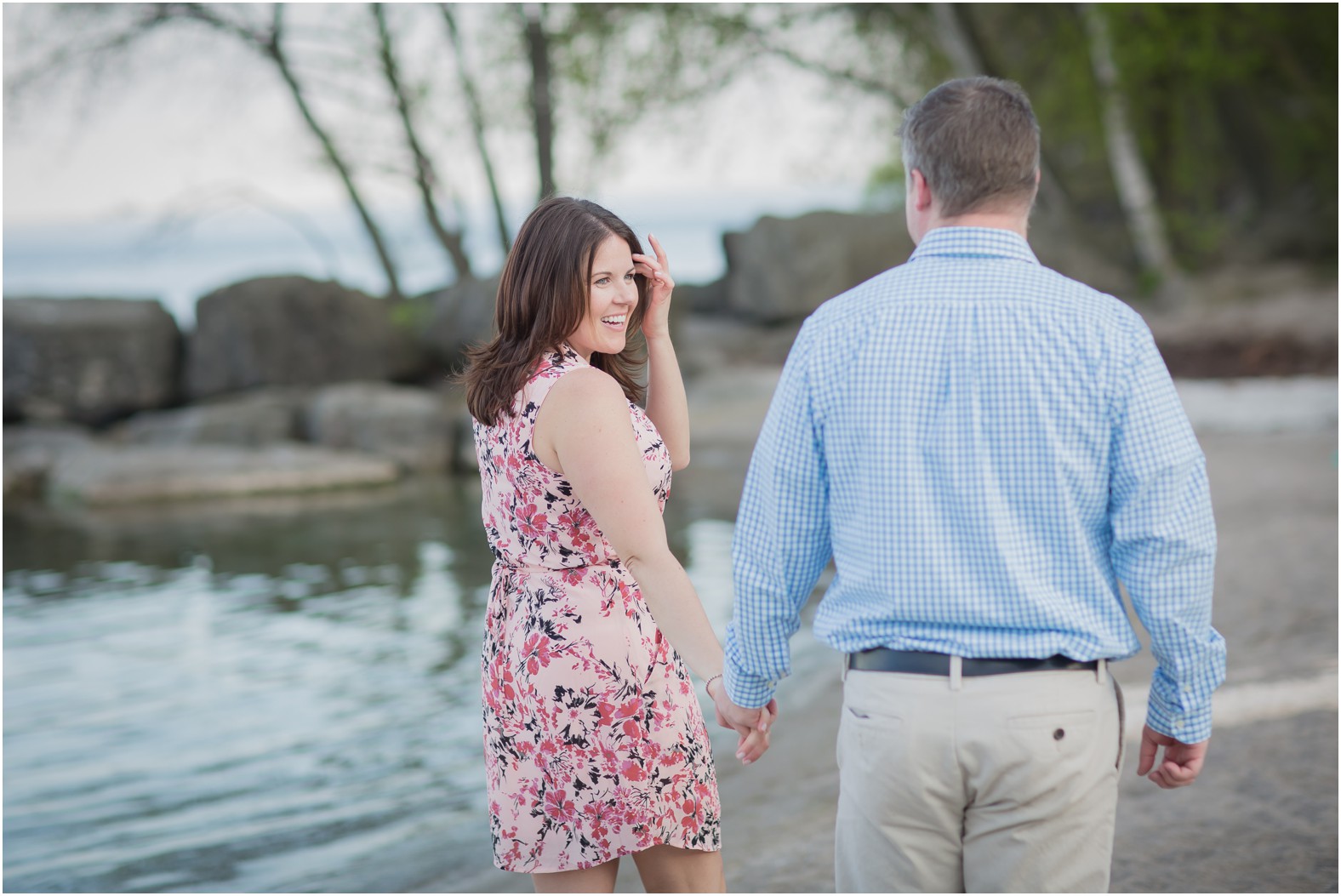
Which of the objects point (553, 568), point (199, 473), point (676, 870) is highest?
point (553, 568)

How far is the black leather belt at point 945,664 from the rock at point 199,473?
10921 mm

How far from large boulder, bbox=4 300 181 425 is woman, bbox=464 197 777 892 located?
46.4ft

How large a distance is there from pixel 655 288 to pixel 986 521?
0.98 meters

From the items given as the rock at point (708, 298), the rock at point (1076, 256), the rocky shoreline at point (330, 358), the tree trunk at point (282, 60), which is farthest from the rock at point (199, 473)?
the rock at point (1076, 256)

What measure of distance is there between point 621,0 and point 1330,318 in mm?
8307

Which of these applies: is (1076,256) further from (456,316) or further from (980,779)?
(980,779)

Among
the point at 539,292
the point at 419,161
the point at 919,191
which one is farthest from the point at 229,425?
the point at 919,191

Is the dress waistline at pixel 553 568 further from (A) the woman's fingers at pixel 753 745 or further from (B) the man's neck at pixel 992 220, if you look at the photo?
(B) the man's neck at pixel 992 220

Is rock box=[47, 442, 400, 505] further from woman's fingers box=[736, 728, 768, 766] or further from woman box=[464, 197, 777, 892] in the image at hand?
woman's fingers box=[736, 728, 768, 766]

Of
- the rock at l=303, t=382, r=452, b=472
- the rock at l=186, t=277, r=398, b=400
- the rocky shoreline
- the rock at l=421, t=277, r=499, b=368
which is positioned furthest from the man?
the rock at l=186, t=277, r=398, b=400

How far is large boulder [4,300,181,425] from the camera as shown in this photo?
14789 mm

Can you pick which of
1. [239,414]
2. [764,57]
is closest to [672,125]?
[764,57]

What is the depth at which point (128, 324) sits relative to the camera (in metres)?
15.4

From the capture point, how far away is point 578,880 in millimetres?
2240
